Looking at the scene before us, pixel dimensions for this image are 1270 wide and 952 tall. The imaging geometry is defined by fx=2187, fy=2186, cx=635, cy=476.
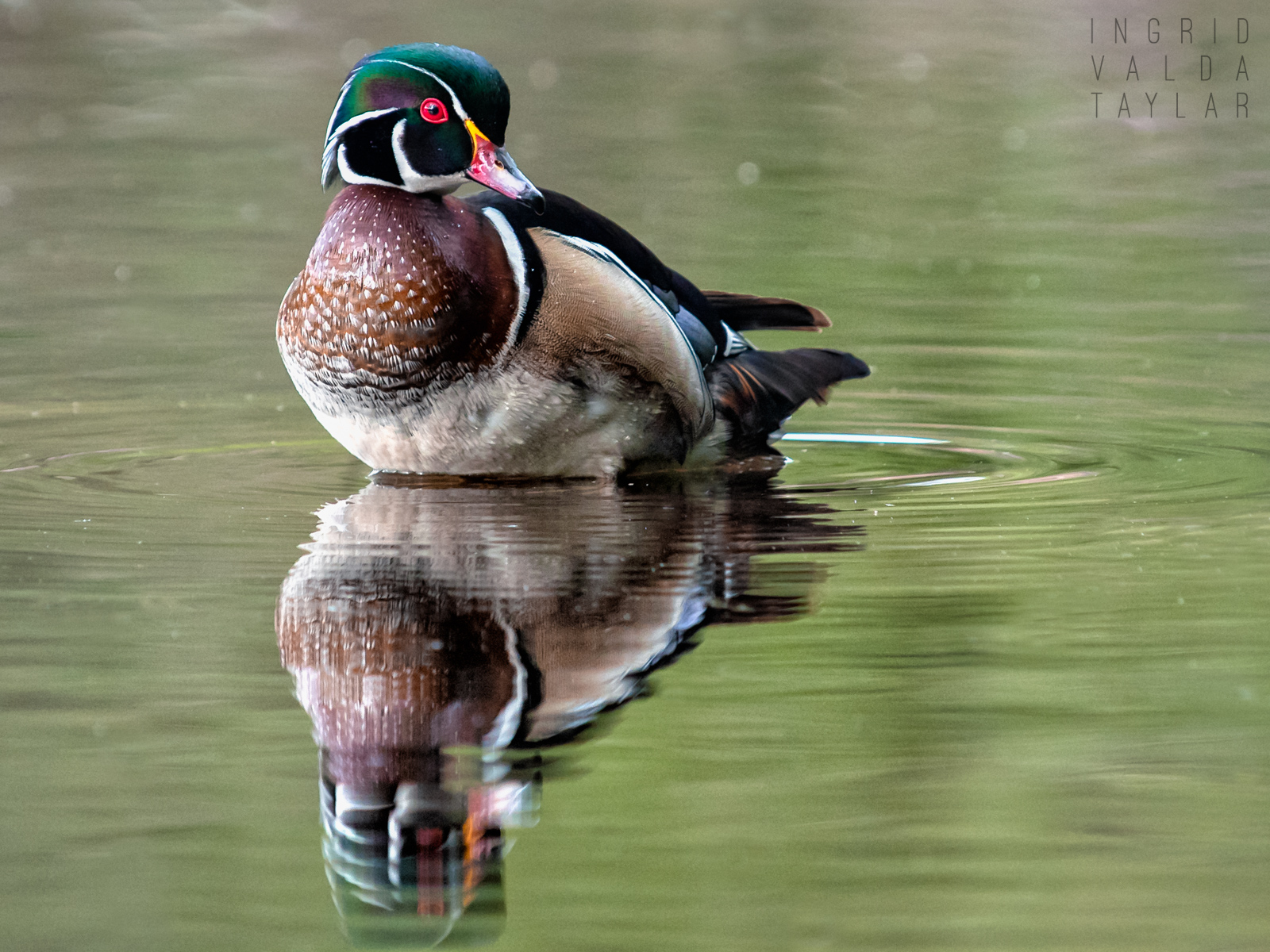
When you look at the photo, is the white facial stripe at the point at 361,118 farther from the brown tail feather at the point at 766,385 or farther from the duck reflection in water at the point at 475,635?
the brown tail feather at the point at 766,385

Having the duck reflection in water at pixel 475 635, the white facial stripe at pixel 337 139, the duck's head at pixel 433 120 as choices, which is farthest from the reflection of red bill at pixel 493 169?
the duck reflection in water at pixel 475 635

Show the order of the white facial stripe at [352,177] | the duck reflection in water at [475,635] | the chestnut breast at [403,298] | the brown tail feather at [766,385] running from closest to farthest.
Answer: the duck reflection in water at [475,635] → the chestnut breast at [403,298] → the white facial stripe at [352,177] → the brown tail feather at [766,385]

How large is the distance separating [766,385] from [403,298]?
158cm

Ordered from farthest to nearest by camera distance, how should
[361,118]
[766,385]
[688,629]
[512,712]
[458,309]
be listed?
[766,385], [361,118], [458,309], [688,629], [512,712]

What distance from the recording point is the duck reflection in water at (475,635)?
11.2ft

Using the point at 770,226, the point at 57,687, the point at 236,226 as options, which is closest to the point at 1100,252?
the point at 770,226

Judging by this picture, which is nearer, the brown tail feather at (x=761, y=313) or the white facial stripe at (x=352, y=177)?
the white facial stripe at (x=352, y=177)

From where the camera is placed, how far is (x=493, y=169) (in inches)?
250

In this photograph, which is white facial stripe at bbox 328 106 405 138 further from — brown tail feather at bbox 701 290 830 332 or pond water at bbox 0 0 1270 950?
brown tail feather at bbox 701 290 830 332

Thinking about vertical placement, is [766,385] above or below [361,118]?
below

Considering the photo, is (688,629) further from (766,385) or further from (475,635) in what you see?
(766,385)

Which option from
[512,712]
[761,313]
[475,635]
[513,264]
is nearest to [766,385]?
[761,313]

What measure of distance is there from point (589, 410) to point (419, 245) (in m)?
0.71

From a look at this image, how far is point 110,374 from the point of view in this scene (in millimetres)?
8352
